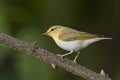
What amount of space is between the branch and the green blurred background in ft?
5.60

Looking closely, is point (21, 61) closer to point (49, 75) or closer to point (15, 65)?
point (15, 65)

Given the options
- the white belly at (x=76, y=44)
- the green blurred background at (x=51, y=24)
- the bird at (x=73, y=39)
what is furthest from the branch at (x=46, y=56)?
the green blurred background at (x=51, y=24)

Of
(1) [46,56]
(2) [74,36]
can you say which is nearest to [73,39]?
(2) [74,36]

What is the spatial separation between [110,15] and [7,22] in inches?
79.1

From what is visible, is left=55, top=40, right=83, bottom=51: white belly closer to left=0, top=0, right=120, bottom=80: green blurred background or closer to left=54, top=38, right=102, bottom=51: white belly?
left=54, top=38, right=102, bottom=51: white belly

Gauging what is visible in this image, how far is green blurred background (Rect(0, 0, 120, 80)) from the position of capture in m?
4.45

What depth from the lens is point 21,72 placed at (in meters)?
4.32

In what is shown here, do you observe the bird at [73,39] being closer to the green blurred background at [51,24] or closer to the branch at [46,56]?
the branch at [46,56]

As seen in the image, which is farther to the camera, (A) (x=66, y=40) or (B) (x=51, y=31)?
(B) (x=51, y=31)

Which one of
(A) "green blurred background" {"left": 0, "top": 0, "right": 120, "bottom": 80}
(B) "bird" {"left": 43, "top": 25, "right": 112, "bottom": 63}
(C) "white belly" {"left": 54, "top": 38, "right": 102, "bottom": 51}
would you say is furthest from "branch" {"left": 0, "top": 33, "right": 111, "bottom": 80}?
(A) "green blurred background" {"left": 0, "top": 0, "right": 120, "bottom": 80}

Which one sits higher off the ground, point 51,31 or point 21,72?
point 51,31

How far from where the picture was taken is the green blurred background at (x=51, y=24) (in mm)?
4449

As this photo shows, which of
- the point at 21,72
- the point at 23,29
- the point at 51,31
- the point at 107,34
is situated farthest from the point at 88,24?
the point at 51,31

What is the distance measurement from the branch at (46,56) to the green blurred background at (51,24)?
1707 millimetres
